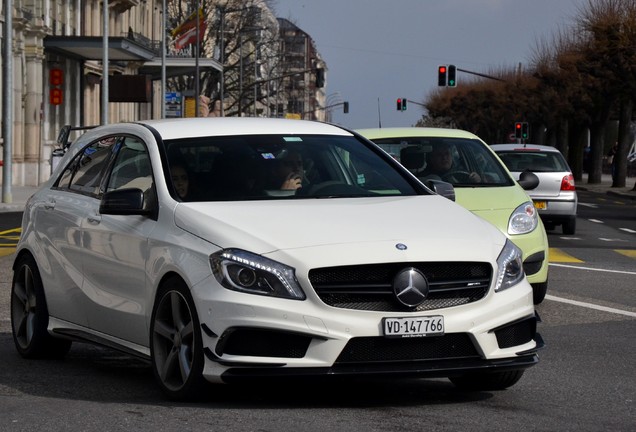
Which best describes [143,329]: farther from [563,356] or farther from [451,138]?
[451,138]

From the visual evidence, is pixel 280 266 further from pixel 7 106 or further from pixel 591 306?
pixel 7 106

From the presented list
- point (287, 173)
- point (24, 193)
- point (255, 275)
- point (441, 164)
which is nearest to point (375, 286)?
point (255, 275)

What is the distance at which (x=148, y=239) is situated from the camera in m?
7.88

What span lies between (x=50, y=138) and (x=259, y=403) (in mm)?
49615

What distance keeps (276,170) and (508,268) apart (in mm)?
1474

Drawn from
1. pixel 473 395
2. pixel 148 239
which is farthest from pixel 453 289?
pixel 148 239

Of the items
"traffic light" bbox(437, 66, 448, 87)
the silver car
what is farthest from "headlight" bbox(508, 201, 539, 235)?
"traffic light" bbox(437, 66, 448, 87)

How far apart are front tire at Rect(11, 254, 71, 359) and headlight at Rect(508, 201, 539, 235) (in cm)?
475

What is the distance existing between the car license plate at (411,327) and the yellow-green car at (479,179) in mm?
5794

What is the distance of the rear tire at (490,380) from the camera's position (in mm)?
7855

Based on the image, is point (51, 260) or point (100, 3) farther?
point (100, 3)

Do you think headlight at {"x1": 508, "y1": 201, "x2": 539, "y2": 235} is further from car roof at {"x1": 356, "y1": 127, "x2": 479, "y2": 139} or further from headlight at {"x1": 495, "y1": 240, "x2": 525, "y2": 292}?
headlight at {"x1": 495, "y1": 240, "x2": 525, "y2": 292}

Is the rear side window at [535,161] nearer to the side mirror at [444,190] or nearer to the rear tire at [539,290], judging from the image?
the rear tire at [539,290]

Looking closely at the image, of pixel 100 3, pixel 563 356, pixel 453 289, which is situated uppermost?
pixel 100 3
